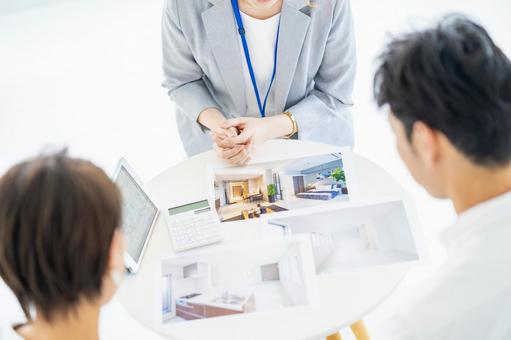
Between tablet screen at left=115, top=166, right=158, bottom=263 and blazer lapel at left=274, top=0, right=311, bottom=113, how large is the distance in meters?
0.52

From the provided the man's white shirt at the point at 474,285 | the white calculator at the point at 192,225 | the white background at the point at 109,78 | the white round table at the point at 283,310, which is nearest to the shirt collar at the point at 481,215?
the man's white shirt at the point at 474,285

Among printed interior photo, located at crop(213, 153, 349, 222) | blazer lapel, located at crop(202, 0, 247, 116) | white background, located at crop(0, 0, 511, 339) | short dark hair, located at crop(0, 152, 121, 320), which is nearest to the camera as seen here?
short dark hair, located at crop(0, 152, 121, 320)

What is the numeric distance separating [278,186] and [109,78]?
5.97 ft

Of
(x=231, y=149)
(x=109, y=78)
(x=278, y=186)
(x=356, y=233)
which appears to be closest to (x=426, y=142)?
(x=356, y=233)

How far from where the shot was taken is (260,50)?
1.33 meters

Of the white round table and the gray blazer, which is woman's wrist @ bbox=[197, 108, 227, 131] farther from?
the white round table

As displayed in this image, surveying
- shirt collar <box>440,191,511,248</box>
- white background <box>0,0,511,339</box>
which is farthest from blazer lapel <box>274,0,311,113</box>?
white background <box>0,0,511,339</box>

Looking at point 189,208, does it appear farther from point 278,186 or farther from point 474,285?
point 474,285

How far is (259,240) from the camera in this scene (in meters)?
1.05

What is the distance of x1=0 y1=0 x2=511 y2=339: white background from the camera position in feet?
7.49

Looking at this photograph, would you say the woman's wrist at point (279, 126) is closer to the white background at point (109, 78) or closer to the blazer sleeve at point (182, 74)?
the blazer sleeve at point (182, 74)

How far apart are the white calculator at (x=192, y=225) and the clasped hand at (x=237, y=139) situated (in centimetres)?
16

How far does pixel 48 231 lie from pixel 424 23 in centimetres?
69

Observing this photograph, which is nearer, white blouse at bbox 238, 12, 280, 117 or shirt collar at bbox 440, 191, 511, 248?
shirt collar at bbox 440, 191, 511, 248
